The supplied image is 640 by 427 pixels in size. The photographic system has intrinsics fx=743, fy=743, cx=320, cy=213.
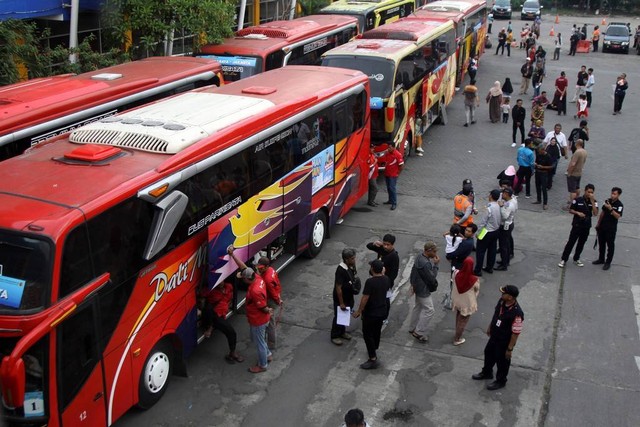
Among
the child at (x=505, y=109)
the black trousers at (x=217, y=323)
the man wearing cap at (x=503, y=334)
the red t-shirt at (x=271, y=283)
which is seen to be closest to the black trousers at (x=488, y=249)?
the man wearing cap at (x=503, y=334)

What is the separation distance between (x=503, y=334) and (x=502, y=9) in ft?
147

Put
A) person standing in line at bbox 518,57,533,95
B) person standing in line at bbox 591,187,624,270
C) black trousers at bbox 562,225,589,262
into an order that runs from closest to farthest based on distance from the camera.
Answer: person standing in line at bbox 591,187,624,270, black trousers at bbox 562,225,589,262, person standing in line at bbox 518,57,533,95

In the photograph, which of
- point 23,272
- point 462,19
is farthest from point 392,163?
point 462,19

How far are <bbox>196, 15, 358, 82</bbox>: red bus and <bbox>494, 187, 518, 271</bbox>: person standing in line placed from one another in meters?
7.84

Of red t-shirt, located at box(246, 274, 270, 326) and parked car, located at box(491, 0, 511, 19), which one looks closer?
red t-shirt, located at box(246, 274, 270, 326)

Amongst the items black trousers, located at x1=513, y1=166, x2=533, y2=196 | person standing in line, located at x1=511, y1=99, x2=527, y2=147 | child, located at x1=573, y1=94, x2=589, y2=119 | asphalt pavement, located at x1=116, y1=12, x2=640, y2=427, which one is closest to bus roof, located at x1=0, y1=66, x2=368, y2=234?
asphalt pavement, located at x1=116, y1=12, x2=640, y2=427

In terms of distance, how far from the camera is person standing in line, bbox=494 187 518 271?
12547mm

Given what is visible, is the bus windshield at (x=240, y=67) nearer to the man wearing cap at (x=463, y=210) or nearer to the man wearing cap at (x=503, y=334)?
the man wearing cap at (x=463, y=210)

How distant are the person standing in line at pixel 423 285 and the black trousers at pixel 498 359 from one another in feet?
3.83

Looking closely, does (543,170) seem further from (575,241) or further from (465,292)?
(465,292)

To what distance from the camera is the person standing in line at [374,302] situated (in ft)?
30.8

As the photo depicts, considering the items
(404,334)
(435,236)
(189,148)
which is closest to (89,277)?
(189,148)

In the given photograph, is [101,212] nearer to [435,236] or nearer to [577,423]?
[577,423]

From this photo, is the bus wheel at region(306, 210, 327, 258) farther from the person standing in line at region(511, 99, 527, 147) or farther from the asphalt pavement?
the person standing in line at region(511, 99, 527, 147)
